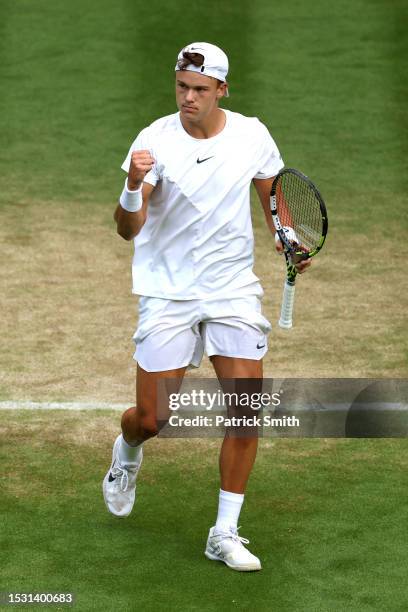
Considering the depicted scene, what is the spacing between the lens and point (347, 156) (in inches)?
555

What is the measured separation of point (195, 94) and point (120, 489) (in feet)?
7.02

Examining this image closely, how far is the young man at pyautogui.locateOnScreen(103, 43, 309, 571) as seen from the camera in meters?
7.21

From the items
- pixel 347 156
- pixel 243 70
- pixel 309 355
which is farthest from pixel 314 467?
pixel 243 70

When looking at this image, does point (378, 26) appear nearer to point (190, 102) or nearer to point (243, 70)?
point (243, 70)

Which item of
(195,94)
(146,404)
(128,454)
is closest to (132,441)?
(128,454)

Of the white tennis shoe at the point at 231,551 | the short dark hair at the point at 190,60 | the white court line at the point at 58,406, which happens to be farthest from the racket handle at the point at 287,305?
the white court line at the point at 58,406

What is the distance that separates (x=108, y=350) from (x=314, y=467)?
233cm

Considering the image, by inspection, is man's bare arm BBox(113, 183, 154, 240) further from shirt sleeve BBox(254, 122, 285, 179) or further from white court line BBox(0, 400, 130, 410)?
white court line BBox(0, 400, 130, 410)

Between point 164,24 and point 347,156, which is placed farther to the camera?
point 164,24

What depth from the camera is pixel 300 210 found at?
7.59 metres

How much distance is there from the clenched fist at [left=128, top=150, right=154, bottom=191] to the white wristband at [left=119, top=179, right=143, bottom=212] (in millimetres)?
49

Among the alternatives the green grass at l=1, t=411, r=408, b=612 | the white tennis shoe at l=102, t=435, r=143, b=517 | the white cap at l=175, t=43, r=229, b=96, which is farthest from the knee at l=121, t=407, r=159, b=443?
the white cap at l=175, t=43, r=229, b=96

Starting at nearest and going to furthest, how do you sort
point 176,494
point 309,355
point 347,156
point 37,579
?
point 37,579, point 176,494, point 309,355, point 347,156

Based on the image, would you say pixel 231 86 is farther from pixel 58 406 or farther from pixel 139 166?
pixel 139 166
